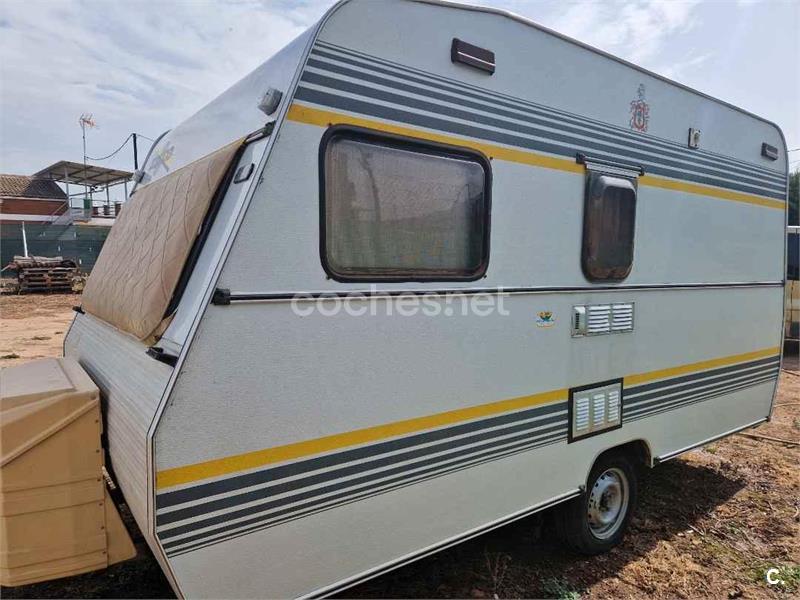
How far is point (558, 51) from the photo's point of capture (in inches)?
120

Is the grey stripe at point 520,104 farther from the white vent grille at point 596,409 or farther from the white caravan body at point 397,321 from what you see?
the white vent grille at point 596,409

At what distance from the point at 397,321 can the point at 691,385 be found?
2790 millimetres

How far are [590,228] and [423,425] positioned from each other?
1.60 meters

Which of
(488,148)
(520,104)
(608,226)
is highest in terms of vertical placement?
(520,104)

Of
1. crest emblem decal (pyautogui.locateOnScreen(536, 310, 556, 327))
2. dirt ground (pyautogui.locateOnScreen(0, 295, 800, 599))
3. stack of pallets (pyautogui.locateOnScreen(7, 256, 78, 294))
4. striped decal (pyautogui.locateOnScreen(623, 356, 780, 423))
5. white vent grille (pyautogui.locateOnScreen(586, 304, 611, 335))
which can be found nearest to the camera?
crest emblem decal (pyautogui.locateOnScreen(536, 310, 556, 327))

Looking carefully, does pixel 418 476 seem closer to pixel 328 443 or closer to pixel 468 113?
pixel 328 443

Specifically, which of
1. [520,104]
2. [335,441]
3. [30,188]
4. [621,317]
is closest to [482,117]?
[520,104]

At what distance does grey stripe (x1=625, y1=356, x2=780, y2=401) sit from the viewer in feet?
11.8

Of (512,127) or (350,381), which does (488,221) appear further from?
(350,381)

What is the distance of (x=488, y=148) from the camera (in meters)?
2.72

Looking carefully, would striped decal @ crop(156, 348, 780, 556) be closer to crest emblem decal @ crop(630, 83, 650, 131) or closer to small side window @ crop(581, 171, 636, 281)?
small side window @ crop(581, 171, 636, 281)

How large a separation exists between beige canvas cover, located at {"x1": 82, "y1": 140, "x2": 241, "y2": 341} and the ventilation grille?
2139mm

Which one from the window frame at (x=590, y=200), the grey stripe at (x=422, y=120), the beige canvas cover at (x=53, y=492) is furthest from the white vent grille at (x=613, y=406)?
the beige canvas cover at (x=53, y=492)

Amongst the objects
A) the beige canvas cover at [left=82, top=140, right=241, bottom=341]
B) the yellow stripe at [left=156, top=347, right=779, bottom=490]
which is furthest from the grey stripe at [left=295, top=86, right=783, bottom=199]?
the yellow stripe at [left=156, top=347, right=779, bottom=490]
